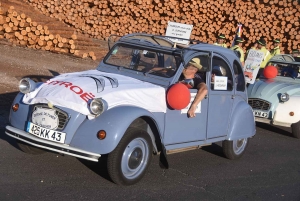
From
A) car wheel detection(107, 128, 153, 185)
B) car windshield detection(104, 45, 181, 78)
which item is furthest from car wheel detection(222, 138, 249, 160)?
car wheel detection(107, 128, 153, 185)

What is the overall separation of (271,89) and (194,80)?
4374mm

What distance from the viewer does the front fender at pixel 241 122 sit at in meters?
7.94

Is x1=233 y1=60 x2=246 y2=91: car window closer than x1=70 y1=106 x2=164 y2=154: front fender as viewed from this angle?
No

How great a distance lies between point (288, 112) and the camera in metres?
10.7

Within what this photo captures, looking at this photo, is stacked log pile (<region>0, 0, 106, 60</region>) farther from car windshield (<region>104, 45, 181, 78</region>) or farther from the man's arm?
the man's arm

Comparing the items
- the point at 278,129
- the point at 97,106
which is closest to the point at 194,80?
the point at 97,106

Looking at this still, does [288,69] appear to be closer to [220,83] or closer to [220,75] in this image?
[220,75]

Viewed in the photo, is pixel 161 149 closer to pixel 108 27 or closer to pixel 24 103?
pixel 24 103

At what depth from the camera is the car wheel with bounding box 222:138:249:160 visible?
8180 millimetres

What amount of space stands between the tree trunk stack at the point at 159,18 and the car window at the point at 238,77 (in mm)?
8272

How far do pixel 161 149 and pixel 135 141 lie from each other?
1.98ft

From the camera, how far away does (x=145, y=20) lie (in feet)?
62.5

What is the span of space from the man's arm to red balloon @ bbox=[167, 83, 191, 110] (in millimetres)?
341

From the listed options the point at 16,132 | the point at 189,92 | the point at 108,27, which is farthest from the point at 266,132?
the point at 108,27
